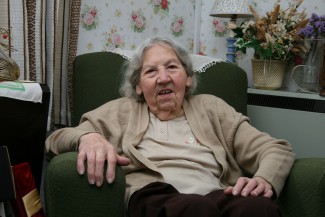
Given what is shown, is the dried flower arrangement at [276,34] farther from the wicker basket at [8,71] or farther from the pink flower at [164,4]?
the wicker basket at [8,71]

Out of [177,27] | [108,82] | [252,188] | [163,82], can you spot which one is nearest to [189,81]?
[163,82]

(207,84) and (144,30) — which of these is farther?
(144,30)

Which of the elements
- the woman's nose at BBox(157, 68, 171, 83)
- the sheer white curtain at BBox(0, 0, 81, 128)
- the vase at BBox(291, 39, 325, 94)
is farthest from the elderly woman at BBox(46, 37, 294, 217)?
the vase at BBox(291, 39, 325, 94)

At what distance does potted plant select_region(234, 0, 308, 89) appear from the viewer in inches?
78.7

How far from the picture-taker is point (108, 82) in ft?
5.82

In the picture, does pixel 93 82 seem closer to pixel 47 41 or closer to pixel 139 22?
pixel 47 41

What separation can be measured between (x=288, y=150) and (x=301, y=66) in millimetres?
935

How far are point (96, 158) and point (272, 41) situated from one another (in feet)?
4.19

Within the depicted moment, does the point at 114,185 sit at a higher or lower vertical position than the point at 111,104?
lower

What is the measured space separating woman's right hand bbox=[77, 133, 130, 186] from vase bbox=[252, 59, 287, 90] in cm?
121

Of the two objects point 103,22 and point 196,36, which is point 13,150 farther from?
point 196,36

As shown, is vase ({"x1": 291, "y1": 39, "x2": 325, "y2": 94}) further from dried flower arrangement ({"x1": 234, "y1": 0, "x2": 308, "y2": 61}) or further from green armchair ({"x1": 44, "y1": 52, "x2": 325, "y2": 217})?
green armchair ({"x1": 44, "y1": 52, "x2": 325, "y2": 217})

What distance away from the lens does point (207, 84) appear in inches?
72.9

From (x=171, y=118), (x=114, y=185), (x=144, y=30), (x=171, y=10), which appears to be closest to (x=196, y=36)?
(x=171, y=10)
